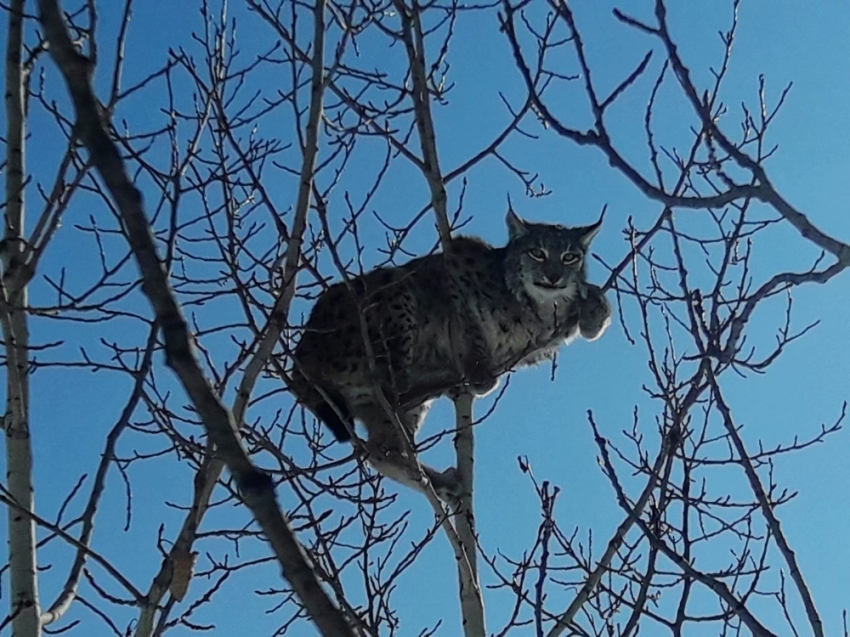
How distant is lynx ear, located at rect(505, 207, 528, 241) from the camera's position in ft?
25.9

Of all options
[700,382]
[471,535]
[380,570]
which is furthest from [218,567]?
[700,382]

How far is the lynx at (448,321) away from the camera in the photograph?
249 inches

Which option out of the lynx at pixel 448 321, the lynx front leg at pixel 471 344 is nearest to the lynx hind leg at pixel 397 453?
the lynx at pixel 448 321

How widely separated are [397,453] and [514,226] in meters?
3.20

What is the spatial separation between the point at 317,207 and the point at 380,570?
1.62 m

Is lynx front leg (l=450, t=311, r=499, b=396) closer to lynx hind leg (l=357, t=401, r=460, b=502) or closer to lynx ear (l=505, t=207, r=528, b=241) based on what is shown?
lynx hind leg (l=357, t=401, r=460, b=502)

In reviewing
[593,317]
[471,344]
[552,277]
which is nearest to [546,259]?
[552,277]

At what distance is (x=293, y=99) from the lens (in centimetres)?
434

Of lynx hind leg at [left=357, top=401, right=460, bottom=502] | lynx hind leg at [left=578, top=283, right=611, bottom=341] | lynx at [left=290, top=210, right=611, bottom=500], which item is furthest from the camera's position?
lynx hind leg at [left=578, top=283, right=611, bottom=341]

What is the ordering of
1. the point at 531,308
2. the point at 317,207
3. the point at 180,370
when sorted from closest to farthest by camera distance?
the point at 180,370 < the point at 317,207 < the point at 531,308

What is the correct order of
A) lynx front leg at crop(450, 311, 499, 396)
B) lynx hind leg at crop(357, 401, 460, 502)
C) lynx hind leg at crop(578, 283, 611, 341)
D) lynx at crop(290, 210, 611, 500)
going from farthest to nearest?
lynx hind leg at crop(578, 283, 611, 341) → lynx front leg at crop(450, 311, 499, 396) → lynx at crop(290, 210, 611, 500) → lynx hind leg at crop(357, 401, 460, 502)

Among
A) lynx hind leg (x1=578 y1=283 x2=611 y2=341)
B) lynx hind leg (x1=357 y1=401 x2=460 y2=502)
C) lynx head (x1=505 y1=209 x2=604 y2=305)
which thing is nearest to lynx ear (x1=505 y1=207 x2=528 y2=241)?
lynx head (x1=505 y1=209 x2=604 y2=305)

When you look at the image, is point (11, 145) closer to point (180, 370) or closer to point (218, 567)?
point (218, 567)

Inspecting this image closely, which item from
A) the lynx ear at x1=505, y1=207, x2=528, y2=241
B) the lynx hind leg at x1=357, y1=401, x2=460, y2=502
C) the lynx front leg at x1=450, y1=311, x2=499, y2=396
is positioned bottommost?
the lynx hind leg at x1=357, y1=401, x2=460, y2=502
